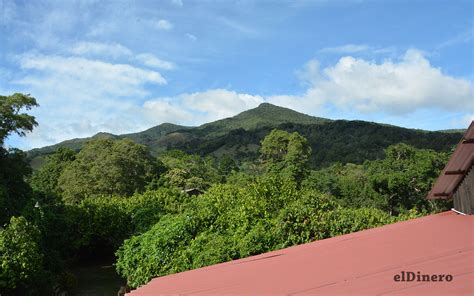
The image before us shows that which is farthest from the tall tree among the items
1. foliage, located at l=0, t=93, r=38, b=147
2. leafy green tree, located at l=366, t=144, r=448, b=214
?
leafy green tree, located at l=366, t=144, r=448, b=214

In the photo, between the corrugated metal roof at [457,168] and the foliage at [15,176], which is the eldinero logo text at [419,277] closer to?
the corrugated metal roof at [457,168]

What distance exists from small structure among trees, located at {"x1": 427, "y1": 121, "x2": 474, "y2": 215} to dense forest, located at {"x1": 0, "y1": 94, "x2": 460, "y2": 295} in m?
4.60

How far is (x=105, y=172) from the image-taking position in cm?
3041

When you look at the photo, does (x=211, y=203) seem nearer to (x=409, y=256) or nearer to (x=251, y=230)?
(x=251, y=230)

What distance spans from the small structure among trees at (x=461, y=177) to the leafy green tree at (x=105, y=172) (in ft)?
91.8

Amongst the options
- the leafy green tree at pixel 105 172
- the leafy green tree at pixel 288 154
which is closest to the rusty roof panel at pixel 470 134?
the leafy green tree at pixel 288 154

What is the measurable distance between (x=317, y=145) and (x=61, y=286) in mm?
99292

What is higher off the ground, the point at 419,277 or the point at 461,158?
the point at 461,158

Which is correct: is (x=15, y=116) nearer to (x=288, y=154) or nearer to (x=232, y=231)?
(x=232, y=231)

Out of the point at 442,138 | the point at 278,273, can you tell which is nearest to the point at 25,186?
the point at 278,273

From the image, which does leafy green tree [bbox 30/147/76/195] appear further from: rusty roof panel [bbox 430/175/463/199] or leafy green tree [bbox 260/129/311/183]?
rusty roof panel [bbox 430/175/463/199]

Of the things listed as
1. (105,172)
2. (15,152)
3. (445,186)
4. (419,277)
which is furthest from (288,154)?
(419,277)

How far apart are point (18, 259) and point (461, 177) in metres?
11.5

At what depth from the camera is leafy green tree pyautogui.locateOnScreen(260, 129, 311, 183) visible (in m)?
33.4
